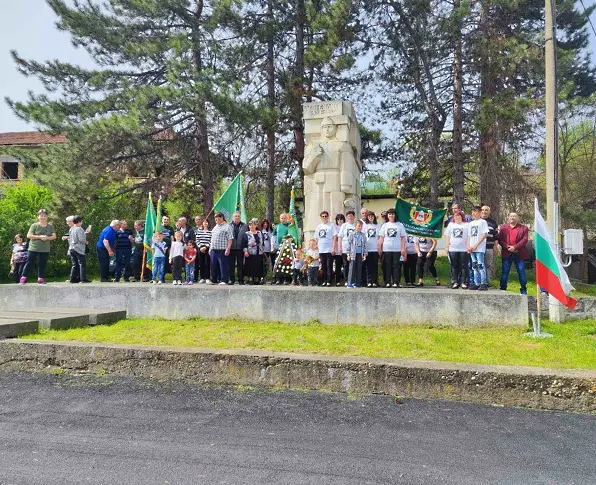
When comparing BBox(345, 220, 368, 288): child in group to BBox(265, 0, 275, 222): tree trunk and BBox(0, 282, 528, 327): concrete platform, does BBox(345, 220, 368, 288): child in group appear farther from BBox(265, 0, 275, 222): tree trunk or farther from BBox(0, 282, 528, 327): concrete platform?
BBox(265, 0, 275, 222): tree trunk

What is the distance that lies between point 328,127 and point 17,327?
803 cm

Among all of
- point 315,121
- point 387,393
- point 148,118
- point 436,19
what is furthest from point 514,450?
point 436,19

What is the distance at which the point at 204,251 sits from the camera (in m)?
10.2

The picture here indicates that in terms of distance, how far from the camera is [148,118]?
1477cm

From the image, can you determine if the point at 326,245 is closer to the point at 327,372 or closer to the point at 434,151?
the point at 327,372

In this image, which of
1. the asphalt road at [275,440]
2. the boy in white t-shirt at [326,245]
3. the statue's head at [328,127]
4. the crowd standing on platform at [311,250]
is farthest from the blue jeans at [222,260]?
the asphalt road at [275,440]

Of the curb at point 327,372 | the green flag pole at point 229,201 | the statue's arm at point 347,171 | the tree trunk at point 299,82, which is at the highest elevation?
the tree trunk at point 299,82

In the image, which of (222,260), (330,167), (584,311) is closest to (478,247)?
(584,311)

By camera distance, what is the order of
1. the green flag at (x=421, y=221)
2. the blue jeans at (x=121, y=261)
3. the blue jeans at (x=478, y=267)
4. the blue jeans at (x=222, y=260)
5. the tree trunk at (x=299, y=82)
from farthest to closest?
the tree trunk at (x=299, y=82), the blue jeans at (x=121, y=261), the green flag at (x=421, y=221), the blue jeans at (x=222, y=260), the blue jeans at (x=478, y=267)

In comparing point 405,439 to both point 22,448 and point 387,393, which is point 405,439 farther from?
point 22,448

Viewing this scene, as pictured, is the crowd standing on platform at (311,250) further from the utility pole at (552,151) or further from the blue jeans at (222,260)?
the utility pole at (552,151)

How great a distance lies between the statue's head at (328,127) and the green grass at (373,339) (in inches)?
232

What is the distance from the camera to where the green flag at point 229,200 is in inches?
424

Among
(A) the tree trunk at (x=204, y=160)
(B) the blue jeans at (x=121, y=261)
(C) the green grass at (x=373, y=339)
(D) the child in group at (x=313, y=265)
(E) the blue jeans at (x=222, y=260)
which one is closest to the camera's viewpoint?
(C) the green grass at (x=373, y=339)
